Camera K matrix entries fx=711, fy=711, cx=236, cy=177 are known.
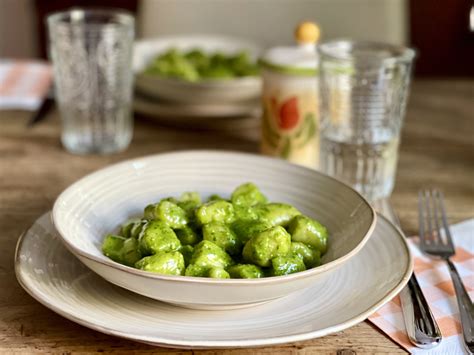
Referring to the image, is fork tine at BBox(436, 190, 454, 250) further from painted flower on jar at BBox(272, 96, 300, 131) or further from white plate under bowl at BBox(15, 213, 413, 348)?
painted flower on jar at BBox(272, 96, 300, 131)

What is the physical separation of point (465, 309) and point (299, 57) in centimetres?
58

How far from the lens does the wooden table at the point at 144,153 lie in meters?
0.73

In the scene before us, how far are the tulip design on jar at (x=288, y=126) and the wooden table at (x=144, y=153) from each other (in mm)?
132

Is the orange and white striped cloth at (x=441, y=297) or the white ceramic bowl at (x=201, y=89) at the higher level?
the white ceramic bowl at (x=201, y=89)

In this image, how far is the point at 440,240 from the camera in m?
0.98

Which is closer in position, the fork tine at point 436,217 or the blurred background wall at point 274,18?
the fork tine at point 436,217

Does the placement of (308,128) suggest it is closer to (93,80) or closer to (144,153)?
(144,153)

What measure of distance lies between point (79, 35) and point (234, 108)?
→ 0.34 metres

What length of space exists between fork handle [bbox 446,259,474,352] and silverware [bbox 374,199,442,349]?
0.03 meters

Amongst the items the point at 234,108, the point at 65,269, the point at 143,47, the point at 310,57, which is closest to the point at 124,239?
the point at 65,269

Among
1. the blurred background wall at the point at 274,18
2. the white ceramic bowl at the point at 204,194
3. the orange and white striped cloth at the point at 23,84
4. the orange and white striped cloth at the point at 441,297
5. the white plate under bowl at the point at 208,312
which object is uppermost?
the blurred background wall at the point at 274,18

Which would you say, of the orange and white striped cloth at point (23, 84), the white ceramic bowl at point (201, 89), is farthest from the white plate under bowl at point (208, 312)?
the orange and white striped cloth at point (23, 84)

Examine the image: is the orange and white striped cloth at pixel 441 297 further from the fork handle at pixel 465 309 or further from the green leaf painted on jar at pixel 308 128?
the green leaf painted on jar at pixel 308 128

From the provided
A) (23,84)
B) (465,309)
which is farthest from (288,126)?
(23,84)
